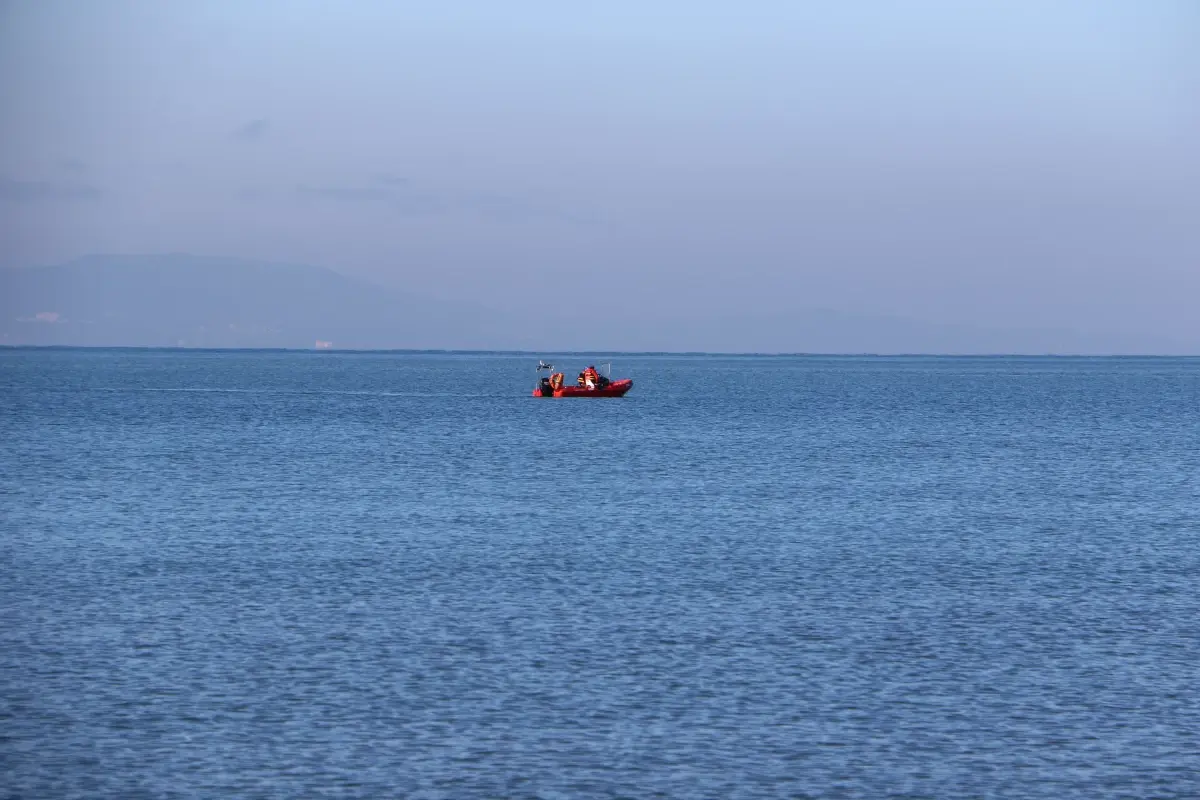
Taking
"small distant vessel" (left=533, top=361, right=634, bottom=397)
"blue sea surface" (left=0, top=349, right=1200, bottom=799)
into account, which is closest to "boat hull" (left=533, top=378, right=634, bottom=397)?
"small distant vessel" (left=533, top=361, right=634, bottom=397)

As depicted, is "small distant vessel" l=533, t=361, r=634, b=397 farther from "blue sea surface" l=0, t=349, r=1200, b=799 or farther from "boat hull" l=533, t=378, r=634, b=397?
"blue sea surface" l=0, t=349, r=1200, b=799

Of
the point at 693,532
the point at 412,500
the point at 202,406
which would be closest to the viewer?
the point at 693,532

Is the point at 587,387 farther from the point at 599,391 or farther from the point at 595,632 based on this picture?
the point at 595,632

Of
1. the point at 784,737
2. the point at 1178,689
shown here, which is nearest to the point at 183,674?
the point at 784,737

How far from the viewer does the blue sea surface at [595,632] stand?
60.7ft

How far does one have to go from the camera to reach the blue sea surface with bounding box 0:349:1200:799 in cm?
1850

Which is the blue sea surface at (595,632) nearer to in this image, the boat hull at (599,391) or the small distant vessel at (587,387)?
the boat hull at (599,391)

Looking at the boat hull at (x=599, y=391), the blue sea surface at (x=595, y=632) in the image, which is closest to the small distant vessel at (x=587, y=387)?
the boat hull at (x=599, y=391)

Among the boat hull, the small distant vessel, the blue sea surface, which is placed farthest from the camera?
the small distant vessel

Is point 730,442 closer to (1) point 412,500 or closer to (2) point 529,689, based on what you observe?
(1) point 412,500

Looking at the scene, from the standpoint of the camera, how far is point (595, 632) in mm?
26172

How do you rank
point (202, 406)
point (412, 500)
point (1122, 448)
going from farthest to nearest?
point (202, 406)
point (1122, 448)
point (412, 500)

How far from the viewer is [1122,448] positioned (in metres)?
75.4

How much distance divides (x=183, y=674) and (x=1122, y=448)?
61.5m
